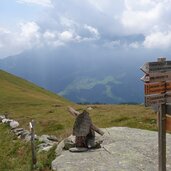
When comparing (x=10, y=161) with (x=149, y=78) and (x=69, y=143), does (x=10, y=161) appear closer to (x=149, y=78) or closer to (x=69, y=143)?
(x=69, y=143)

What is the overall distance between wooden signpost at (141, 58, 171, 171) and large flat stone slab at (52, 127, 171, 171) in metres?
4.84

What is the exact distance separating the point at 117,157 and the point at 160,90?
25.2 ft

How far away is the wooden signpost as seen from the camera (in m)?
14.9

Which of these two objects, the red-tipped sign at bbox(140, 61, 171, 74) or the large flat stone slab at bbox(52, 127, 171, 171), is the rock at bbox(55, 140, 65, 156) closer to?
the large flat stone slab at bbox(52, 127, 171, 171)

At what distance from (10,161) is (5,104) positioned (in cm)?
5777

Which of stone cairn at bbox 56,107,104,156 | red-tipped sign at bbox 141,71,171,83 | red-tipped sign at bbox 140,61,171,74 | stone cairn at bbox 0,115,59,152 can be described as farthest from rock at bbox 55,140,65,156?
red-tipped sign at bbox 140,61,171,74

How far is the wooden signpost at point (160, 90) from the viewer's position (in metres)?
14.9

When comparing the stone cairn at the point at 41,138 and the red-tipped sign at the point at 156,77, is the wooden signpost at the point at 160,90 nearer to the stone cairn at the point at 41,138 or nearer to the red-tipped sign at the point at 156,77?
the red-tipped sign at the point at 156,77

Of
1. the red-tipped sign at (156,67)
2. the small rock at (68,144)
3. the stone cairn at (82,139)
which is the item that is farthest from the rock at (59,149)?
the red-tipped sign at (156,67)

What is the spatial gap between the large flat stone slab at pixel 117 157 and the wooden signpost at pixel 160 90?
15.9 ft

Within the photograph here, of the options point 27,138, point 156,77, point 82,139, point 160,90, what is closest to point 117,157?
point 82,139

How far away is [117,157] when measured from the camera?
2197cm

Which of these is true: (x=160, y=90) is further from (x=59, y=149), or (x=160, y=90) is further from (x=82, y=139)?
(x=59, y=149)

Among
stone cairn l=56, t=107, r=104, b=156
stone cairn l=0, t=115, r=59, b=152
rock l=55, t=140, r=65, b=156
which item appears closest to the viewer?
rock l=55, t=140, r=65, b=156
